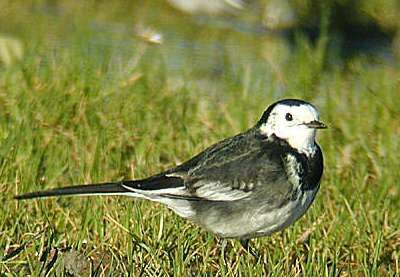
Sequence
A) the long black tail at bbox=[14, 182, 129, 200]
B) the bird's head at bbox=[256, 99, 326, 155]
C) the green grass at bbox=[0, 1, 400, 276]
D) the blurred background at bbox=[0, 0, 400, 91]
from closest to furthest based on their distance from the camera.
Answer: the green grass at bbox=[0, 1, 400, 276]
the long black tail at bbox=[14, 182, 129, 200]
the bird's head at bbox=[256, 99, 326, 155]
the blurred background at bbox=[0, 0, 400, 91]

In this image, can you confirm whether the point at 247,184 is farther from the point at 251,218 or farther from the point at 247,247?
the point at 247,247

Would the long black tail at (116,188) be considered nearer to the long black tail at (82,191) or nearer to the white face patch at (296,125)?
the long black tail at (82,191)

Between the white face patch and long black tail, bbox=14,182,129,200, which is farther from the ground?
the white face patch

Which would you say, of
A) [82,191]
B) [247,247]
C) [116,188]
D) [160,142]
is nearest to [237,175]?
[247,247]

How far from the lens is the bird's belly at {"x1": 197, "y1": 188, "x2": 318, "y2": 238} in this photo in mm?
5203

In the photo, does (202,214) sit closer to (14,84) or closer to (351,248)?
(351,248)

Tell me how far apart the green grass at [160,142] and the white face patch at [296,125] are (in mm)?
415

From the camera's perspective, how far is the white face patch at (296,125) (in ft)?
18.0

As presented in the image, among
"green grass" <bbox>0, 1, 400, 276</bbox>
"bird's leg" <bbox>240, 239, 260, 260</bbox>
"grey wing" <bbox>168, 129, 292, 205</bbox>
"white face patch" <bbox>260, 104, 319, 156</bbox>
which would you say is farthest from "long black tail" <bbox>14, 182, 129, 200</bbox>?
"white face patch" <bbox>260, 104, 319, 156</bbox>

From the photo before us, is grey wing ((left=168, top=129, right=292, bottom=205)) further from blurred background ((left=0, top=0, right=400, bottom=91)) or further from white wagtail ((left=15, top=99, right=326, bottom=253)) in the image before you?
blurred background ((left=0, top=0, right=400, bottom=91))

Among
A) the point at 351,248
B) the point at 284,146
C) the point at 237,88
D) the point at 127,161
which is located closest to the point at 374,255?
the point at 351,248

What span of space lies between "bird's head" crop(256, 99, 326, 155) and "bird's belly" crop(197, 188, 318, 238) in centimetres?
25

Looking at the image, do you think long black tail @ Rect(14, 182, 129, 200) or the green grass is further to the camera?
long black tail @ Rect(14, 182, 129, 200)

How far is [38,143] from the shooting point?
20.9 ft
